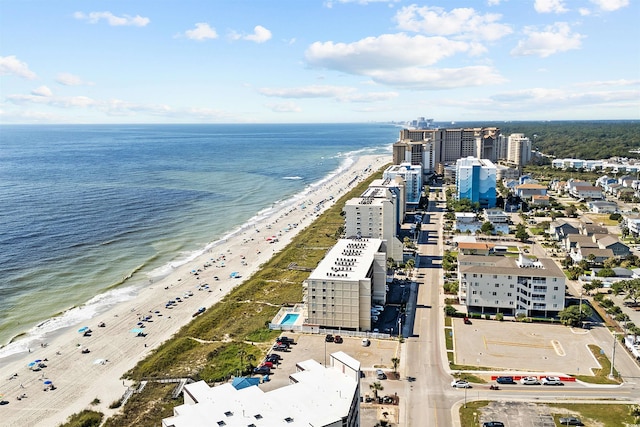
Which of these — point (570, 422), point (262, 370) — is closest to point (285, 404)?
point (262, 370)

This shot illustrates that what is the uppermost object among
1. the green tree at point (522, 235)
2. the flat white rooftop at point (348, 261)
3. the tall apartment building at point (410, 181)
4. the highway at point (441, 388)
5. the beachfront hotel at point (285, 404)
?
the tall apartment building at point (410, 181)

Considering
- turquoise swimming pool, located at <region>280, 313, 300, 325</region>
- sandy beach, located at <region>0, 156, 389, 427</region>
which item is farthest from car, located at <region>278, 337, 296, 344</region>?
sandy beach, located at <region>0, 156, 389, 427</region>

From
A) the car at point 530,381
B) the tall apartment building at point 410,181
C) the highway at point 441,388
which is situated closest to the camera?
the highway at point 441,388

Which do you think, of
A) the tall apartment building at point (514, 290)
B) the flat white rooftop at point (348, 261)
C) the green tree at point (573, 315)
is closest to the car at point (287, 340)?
the flat white rooftop at point (348, 261)

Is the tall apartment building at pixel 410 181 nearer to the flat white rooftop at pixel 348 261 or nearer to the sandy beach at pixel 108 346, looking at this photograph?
the sandy beach at pixel 108 346

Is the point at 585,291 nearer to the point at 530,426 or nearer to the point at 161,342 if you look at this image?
the point at 530,426

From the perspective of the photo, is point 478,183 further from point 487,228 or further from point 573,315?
point 573,315
